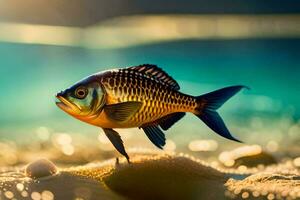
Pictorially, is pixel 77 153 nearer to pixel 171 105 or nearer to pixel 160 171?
pixel 160 171

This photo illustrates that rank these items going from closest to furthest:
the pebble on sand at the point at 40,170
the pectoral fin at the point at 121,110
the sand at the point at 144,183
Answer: the pectoral fin at the point at 121,110 < the sand at the point at 144,183 < the pebble on sand at the point at 40,170

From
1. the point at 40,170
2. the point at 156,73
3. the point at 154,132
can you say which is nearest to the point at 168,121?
the point at 154,132

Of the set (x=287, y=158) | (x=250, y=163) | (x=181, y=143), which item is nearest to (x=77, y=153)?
(x=181, y=143)

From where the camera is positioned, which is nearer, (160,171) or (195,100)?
(195,100)

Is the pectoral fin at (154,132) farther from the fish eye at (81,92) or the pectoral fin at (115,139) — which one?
the fish eye at (81,92)

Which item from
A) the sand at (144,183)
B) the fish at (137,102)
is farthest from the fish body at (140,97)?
the sand at (144,183)

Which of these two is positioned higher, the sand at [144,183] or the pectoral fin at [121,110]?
the pectoral fin at [121,110]

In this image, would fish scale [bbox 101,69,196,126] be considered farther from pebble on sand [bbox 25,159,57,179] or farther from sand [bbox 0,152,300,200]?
pebble on sand [bbox 25,159,57,179]
